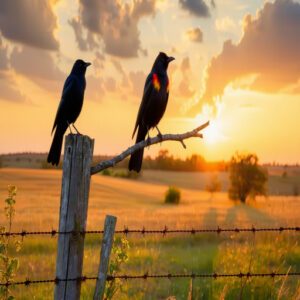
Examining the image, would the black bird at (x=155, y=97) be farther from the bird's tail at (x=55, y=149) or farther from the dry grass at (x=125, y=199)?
the dry grass at (x=125, y=199)

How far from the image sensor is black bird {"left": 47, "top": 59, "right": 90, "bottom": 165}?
761cm

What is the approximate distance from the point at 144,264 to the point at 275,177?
71.7 metres

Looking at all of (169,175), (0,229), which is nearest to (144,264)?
(0,229)

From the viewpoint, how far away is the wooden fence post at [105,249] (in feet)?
17.2

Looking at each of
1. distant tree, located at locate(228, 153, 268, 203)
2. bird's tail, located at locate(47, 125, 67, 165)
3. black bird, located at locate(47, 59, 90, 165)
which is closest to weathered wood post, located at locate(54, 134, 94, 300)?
bird's tail, located at locate(47, 125, 67, 165)

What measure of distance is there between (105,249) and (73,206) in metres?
0.58

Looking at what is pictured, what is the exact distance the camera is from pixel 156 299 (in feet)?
33.6

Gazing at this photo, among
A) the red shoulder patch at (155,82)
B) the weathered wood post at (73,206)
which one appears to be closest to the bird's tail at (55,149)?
the red shoulder patch at (155,82)

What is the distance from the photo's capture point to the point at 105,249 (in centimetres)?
529

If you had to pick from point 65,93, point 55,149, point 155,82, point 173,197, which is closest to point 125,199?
point 173,197

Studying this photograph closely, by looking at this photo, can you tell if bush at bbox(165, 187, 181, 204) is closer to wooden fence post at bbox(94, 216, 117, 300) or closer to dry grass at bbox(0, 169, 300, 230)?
dry grass at bbox(0, 169, 300, 230)

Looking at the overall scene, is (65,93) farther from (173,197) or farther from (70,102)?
(173,197)

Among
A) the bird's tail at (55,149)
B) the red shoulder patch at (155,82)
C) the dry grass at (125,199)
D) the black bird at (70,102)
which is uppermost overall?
the red shoulder patch at (155,82)

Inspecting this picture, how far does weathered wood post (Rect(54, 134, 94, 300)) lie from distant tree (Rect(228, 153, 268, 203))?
3398cm
